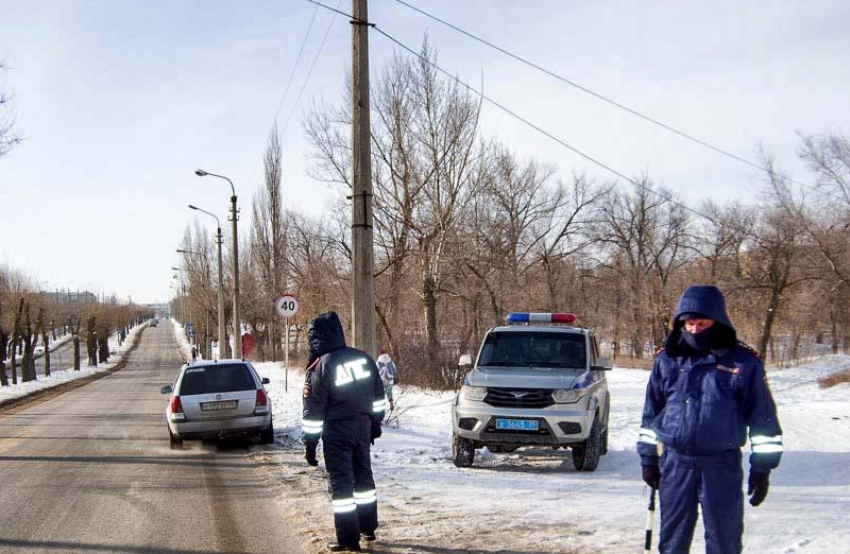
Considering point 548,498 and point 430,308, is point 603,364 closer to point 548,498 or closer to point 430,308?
point 548,498

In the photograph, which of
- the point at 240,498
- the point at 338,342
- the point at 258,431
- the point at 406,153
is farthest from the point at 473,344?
the point at 338,342

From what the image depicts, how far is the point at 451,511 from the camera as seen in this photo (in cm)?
778

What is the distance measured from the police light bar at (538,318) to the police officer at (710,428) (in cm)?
726

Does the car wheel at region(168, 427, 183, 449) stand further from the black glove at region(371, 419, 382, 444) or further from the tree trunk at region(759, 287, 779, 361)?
the tree trunk at region(759, 287, 779, 361)

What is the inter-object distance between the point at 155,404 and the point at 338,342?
2186 cm

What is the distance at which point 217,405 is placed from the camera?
1338 cm

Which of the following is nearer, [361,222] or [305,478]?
[305,478]

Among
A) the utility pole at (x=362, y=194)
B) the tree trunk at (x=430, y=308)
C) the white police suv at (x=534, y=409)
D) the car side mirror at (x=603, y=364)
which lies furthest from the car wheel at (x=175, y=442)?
the tree trunk at (x=430, y=308)

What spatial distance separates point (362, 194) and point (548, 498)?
4.90m

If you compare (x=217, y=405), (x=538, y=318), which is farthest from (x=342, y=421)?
(x=217, y=405)

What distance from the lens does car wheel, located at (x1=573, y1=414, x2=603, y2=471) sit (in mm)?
10008

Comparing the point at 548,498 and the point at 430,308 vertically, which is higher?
the point at 430,308

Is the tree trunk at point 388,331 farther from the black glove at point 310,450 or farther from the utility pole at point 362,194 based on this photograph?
the black glove at point 310,450

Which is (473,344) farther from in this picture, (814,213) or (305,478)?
(814,213)
